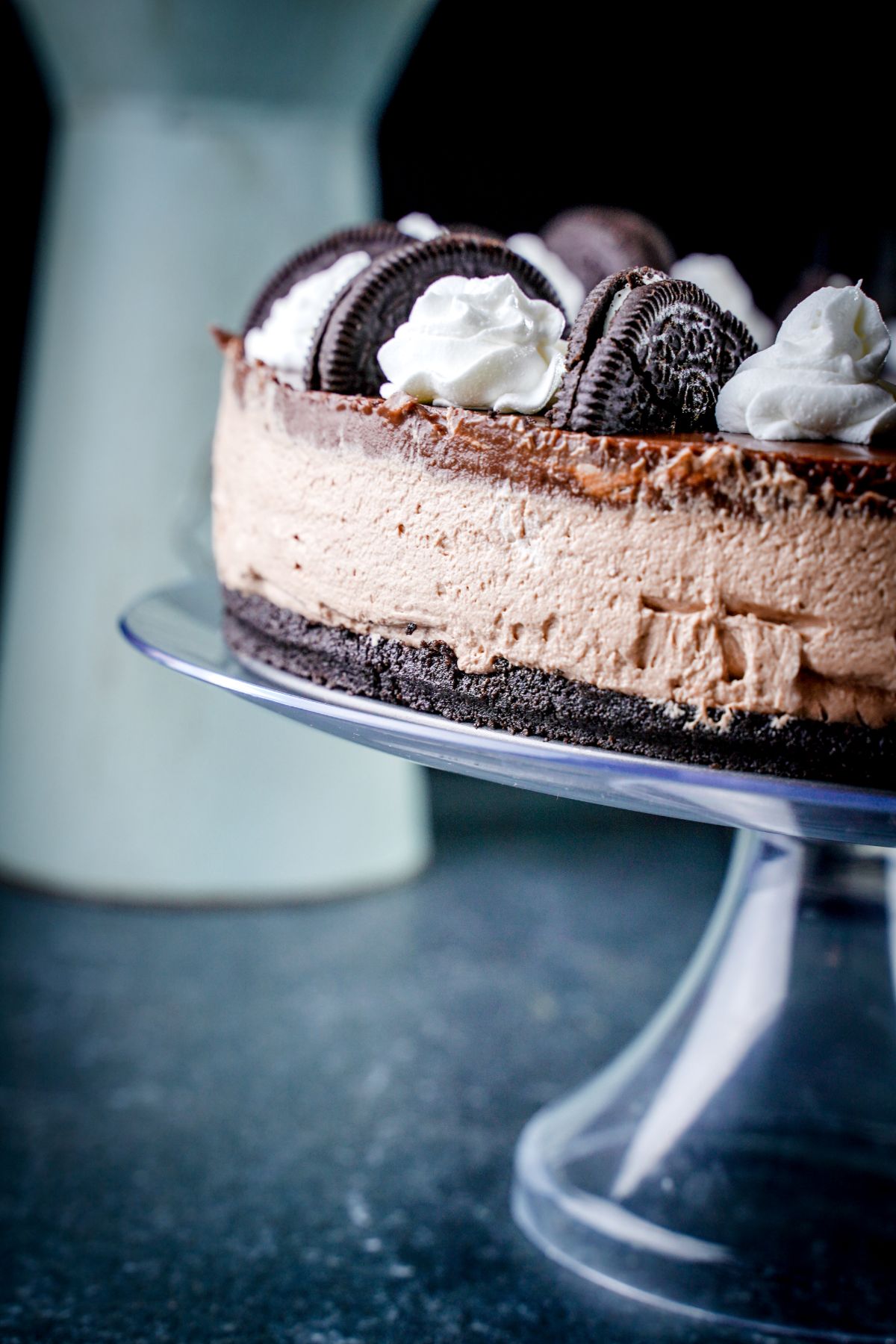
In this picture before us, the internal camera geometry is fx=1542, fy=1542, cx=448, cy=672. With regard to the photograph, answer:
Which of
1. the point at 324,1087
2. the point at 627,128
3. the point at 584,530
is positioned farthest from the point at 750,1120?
the point at 627,128

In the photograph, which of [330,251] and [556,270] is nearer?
[330,251]

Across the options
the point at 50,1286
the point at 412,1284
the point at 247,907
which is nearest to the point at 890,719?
the point at 412,1284

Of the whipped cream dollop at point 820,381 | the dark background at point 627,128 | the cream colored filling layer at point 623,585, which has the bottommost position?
the cream colored filling layer at point 623,585

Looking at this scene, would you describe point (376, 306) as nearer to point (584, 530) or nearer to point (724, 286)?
point (584, 530)

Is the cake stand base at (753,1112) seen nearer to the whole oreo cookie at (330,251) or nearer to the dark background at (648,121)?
the whole oreo cookie at (330,251)

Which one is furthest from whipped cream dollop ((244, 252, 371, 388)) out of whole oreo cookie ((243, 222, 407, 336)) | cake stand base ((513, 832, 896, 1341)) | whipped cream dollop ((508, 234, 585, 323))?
cake stand base ((513, 832, 896, 1341))

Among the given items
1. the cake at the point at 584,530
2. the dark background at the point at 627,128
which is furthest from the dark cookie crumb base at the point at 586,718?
the dark background at the point at 627,128

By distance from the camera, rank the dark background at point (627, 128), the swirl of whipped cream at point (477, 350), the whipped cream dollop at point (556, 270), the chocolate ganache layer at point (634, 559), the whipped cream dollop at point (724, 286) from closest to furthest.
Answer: the chocolate ganache layer at point (634, 559) < the swirl of whipped cream at point (477, 350) < the whipped cream dollop at point (556, 270) < the whipped cream dollop at point (724, 286) < the dark background at point (627, 128)

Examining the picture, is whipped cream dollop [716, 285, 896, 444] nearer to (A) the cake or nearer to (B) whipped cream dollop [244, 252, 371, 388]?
(A) the cake
